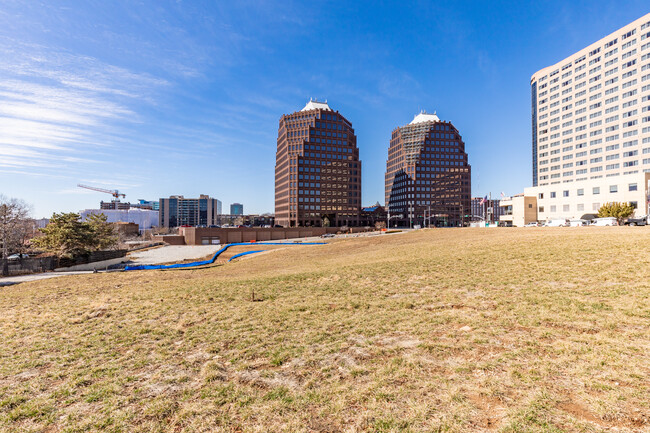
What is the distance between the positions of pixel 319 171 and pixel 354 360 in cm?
15635

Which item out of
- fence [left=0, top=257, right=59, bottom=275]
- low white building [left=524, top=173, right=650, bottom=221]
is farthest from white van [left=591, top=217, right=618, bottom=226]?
fence [left=0, top=257, right=59, bottom=275]

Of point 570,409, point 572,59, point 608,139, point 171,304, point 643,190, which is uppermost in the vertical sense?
point 572,59

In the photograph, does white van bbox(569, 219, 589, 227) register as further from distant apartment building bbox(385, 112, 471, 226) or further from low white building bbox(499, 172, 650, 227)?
distant apartment building bbox(385, 112, 471, 226)

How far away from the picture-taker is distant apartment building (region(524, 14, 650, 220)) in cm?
7812

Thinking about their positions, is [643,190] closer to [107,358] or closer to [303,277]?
[303,277]

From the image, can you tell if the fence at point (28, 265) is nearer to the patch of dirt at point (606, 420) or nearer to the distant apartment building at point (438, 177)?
the patch of dirt at point (606, 420)

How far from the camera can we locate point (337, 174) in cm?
16475

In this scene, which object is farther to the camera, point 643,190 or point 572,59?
point 572,59

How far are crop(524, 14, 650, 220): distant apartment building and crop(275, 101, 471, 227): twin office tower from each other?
60.0 m

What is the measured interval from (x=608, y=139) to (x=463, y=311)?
142 metres

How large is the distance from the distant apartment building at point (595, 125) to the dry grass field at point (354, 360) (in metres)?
82.3

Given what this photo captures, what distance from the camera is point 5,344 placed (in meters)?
10.7

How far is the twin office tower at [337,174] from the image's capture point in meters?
159

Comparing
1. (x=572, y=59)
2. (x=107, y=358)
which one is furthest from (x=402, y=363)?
(x=572, y=59)
